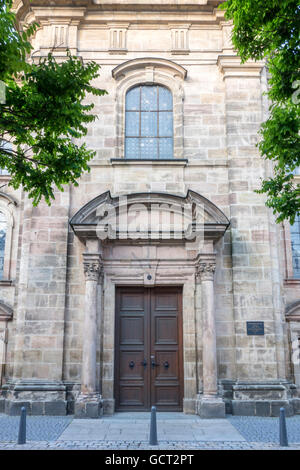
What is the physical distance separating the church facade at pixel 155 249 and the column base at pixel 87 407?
3cm

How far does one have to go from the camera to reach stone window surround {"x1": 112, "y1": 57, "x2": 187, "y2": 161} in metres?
12.3

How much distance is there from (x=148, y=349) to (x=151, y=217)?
3246 mm

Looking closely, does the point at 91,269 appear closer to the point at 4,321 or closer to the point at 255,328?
the point at 4,321

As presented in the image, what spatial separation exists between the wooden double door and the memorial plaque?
1.66m

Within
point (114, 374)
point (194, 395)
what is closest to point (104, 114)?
point (114, 374)

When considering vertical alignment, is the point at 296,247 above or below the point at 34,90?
below

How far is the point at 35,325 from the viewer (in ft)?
35.4

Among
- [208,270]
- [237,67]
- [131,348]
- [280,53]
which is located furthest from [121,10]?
[131,348]

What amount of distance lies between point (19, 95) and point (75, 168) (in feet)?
5.08

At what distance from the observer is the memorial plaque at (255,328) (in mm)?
10750

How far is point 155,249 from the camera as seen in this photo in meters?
11.3

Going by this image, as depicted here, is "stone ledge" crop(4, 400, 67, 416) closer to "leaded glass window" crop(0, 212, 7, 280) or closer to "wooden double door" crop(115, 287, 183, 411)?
"wooden double door" crop(115, 287, 183, 411)

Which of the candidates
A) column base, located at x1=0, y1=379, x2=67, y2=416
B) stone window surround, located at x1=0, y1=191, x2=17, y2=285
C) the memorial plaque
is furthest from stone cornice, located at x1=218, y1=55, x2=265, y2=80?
column base, located at x1=0, y1=379, x2=67, y2=416

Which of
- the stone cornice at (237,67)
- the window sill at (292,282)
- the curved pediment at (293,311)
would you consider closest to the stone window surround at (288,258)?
the window sill at (292,282)
